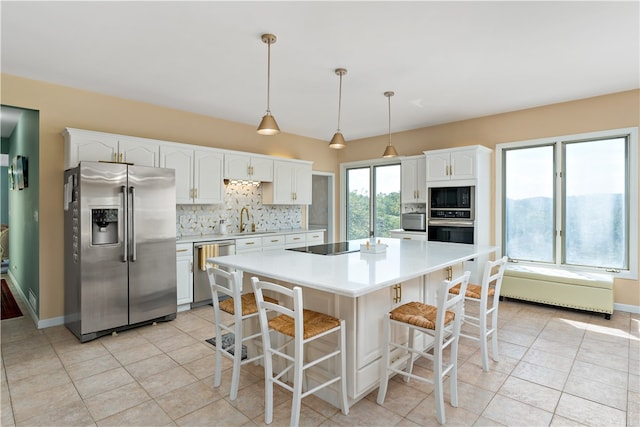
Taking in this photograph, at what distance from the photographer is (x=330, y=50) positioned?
2988 mm

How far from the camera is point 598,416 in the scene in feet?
7.14

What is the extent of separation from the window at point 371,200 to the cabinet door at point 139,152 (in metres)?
3.92

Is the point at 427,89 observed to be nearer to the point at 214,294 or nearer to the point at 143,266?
the point at 214,294

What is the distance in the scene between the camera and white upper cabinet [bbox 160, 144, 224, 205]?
4.43 m

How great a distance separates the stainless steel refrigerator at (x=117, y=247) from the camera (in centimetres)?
336

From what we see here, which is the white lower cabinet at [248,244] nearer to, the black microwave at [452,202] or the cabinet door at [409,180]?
the cabinet door at [409,180]

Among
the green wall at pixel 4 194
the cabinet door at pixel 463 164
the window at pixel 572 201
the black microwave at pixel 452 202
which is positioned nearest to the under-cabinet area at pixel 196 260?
the black microwave at pixel 452 202

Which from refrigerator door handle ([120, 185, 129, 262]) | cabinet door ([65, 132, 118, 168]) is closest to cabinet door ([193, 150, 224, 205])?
cabinet door ([65, 132, 118, 168])

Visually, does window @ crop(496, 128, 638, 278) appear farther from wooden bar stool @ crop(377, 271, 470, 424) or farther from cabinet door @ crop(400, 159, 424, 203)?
wooden bar stool @ crop(377, 271, 470, 424)

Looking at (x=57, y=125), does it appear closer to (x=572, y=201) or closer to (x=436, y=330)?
(x=436, y=330)

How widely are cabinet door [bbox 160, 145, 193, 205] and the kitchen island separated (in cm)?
212

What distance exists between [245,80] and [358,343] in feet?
9.69

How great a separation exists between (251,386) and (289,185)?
3865 millimetres

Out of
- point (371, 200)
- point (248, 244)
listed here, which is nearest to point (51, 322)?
point (248, 244)
